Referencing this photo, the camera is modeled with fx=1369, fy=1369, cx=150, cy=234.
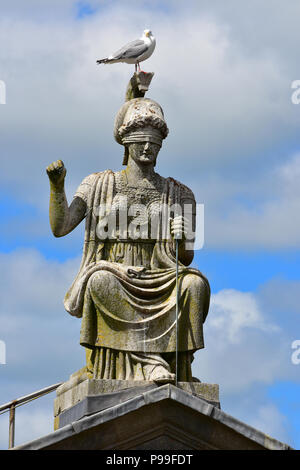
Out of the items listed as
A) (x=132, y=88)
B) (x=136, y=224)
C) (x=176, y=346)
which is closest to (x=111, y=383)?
(x=176, y=346)

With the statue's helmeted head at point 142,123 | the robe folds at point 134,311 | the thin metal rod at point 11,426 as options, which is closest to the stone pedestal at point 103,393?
the robe folds at point 134,311

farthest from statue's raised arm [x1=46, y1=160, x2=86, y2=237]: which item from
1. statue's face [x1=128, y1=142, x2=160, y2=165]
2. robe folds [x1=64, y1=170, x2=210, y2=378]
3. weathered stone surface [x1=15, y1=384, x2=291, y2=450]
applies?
weathered stone surface [x1=15, y1=384, x2=291, y2=450]

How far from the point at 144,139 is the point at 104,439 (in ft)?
16.7

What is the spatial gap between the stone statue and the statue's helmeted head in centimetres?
1

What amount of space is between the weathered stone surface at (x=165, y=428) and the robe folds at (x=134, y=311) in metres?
1.42

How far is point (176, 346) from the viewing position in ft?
62.7

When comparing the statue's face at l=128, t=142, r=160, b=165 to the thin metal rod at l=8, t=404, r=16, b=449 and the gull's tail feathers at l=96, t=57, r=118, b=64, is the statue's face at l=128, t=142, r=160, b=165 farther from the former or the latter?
the thin metal rod at l=8, t=404, r=16, b=449

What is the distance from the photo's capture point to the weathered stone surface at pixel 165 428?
17.4 metres

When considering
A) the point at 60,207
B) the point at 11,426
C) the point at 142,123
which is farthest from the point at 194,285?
the point at 11,426

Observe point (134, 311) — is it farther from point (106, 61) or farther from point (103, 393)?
point (106, 61)

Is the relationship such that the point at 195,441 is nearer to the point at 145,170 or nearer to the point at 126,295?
the point at 126,295

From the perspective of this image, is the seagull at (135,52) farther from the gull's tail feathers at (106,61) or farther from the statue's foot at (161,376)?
the statue's foot at (161,376)

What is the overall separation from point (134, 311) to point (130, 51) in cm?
467

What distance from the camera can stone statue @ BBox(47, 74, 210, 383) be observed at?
19188mm
